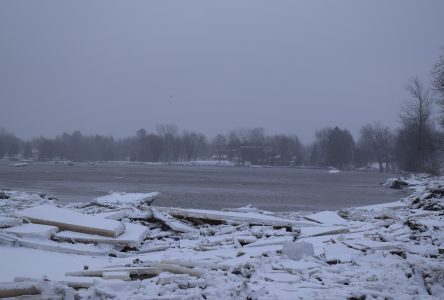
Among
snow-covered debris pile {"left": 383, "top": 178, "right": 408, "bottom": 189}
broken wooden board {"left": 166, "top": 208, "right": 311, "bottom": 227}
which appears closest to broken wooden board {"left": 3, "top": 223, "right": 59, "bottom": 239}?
broken wooden board {"left": 166, "top": 208, "right": 311, "bottom": 227}

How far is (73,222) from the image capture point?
10.2 m

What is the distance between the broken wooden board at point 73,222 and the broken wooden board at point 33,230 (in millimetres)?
301

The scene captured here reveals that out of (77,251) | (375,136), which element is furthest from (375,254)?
(375,136)

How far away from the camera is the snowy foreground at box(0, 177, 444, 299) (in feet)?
20.4

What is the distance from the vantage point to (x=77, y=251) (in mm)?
8859

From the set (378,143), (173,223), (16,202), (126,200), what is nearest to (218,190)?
(126,200)

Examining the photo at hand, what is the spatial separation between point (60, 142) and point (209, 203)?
129254 millimetres

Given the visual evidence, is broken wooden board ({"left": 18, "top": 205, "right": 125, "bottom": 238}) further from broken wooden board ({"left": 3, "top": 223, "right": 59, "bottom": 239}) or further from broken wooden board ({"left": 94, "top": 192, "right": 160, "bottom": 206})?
broken wooden board ({"left": 94, "top": 192, "right": 160, "bottom": 206})

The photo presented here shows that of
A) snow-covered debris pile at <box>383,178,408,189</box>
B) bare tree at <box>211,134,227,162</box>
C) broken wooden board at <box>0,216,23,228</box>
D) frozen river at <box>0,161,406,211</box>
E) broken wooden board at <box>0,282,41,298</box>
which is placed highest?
bare tree at <box>211,134,227,162</box>

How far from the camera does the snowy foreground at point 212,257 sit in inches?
245

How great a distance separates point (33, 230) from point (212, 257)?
4063 mm

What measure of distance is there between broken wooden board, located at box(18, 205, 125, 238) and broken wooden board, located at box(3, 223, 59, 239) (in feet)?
0.99

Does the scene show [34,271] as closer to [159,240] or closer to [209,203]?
[159,240]

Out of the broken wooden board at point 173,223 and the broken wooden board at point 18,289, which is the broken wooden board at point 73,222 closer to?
the broken wooden board at point 173,223
